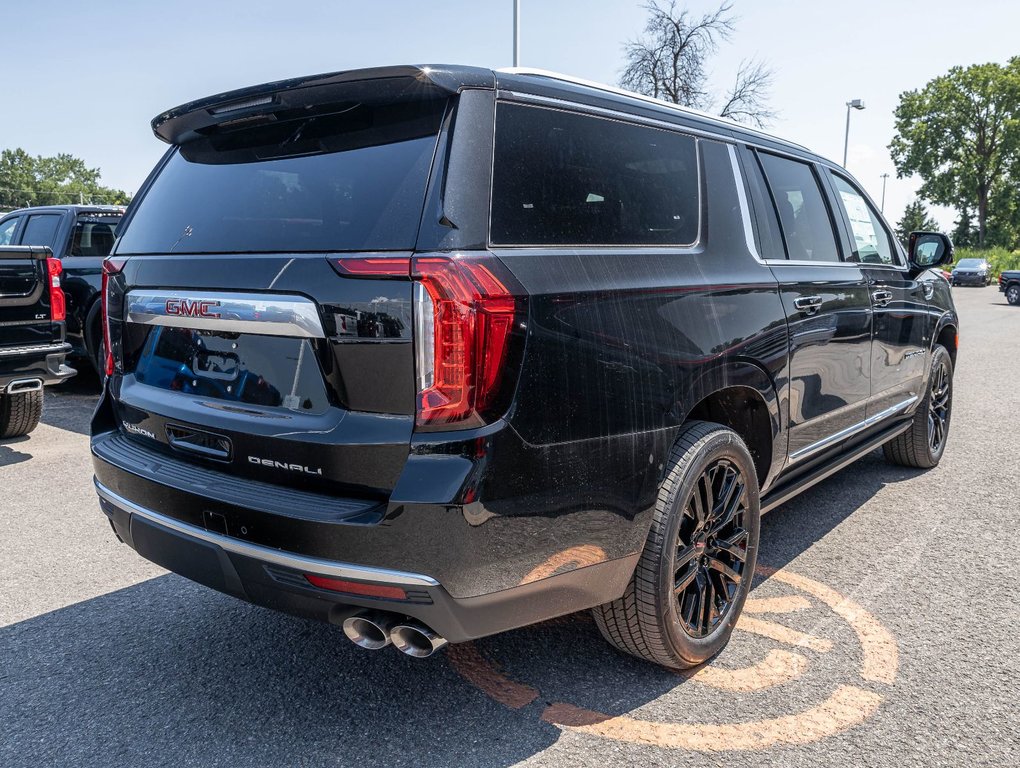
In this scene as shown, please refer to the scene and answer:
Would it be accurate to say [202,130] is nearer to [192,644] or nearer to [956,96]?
[192,644]

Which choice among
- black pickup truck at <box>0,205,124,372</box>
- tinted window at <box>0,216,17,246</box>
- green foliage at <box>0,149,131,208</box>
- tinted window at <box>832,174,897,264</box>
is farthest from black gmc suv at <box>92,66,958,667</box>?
green foliage at <box>0,149,131,208</box>

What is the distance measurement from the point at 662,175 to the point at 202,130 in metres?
1.58

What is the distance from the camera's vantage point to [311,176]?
7.61 feet

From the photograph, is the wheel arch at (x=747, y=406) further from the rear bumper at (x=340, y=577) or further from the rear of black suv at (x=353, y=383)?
the rear bumper at (x=340, y=577)

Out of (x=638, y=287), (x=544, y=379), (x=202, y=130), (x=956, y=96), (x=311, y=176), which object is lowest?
(x=544, y=379)

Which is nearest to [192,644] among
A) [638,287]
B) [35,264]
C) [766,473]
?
[638,287]

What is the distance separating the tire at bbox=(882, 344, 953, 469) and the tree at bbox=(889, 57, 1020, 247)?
6622cm

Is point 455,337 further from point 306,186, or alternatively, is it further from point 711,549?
point 711,549

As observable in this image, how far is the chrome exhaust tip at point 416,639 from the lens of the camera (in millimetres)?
2096

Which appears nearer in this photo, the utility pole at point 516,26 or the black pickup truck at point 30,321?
the black pickup truck at point 30,321

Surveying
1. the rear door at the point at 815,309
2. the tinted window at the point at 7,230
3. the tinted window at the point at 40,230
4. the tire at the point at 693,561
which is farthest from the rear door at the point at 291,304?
the tinted window at the point at 7,230

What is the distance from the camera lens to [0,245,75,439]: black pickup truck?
18.0 ft

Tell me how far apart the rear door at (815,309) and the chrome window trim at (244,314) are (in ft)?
6.43

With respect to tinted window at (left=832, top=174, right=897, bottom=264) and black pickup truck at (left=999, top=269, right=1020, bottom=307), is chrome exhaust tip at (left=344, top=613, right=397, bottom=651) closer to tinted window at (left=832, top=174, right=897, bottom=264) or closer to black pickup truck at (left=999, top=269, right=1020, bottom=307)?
tinted window at (left=832, top=174, right=897, bottom=264)
